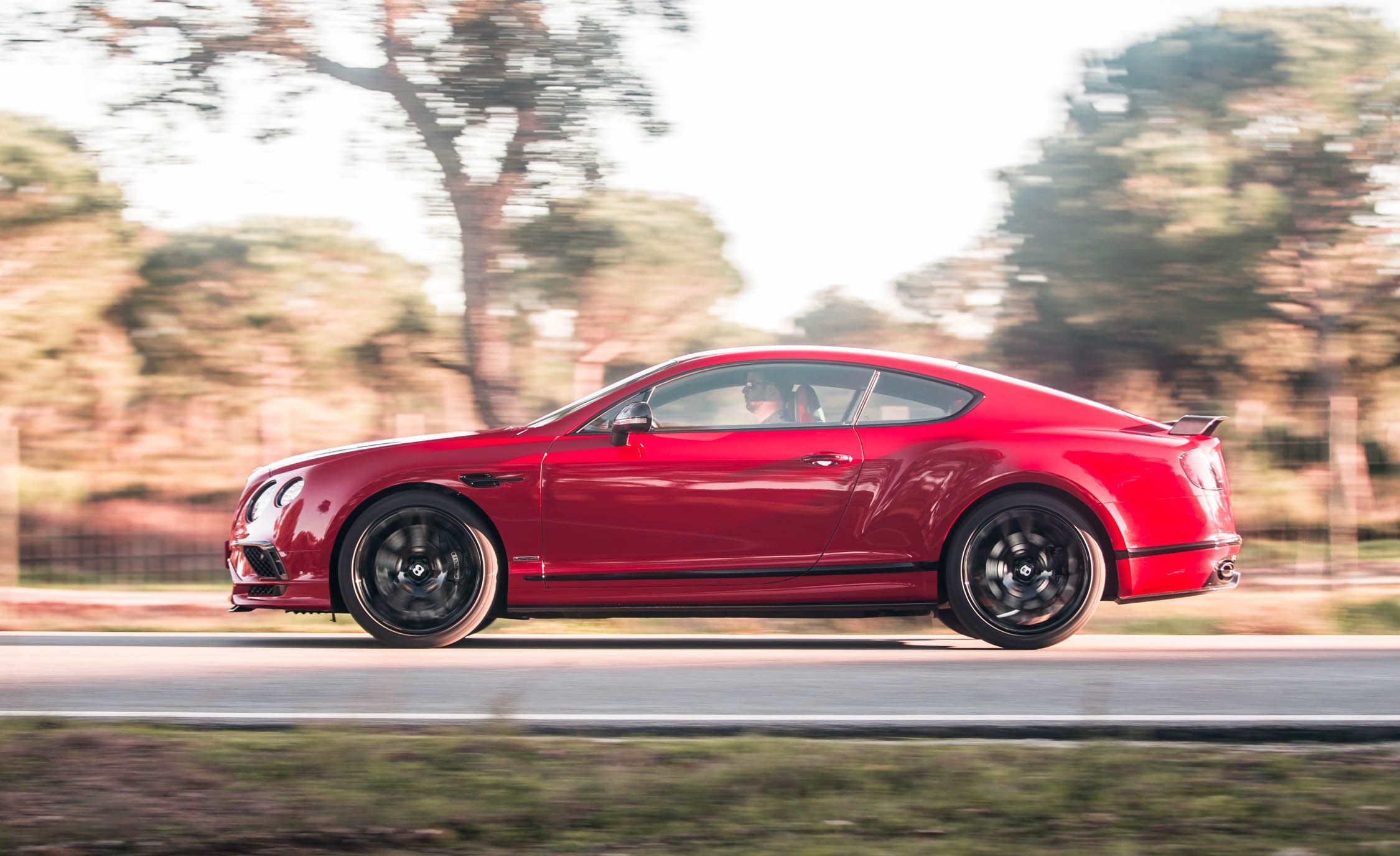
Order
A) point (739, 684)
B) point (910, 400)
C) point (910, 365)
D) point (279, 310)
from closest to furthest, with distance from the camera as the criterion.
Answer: point (739, 684) < point (910, 400) < point (910, 365) < point (279, 310)

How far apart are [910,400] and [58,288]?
10.9 metres

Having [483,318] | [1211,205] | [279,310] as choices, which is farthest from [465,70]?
[1211,205]

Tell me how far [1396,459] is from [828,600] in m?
8.23

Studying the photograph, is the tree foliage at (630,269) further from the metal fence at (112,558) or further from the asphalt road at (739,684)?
the asphalt road at (739,684)

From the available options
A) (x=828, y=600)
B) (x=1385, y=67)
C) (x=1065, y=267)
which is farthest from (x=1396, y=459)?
(x=828, y=600)

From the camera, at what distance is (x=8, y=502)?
12.2 metres

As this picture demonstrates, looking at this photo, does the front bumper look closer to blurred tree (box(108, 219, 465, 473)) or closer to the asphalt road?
the asphalt road

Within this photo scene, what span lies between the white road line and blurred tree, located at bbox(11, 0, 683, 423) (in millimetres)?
6836

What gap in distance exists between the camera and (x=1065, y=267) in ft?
45.8

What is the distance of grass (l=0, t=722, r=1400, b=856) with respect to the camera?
3.38 metres

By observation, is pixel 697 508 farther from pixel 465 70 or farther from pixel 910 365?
pixel 465 70

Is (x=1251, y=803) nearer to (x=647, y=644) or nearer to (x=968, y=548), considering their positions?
(x=968, y=548)

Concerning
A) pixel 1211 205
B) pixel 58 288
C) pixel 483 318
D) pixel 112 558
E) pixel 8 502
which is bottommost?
pixel 112 558

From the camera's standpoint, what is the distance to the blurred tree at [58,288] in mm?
13175
